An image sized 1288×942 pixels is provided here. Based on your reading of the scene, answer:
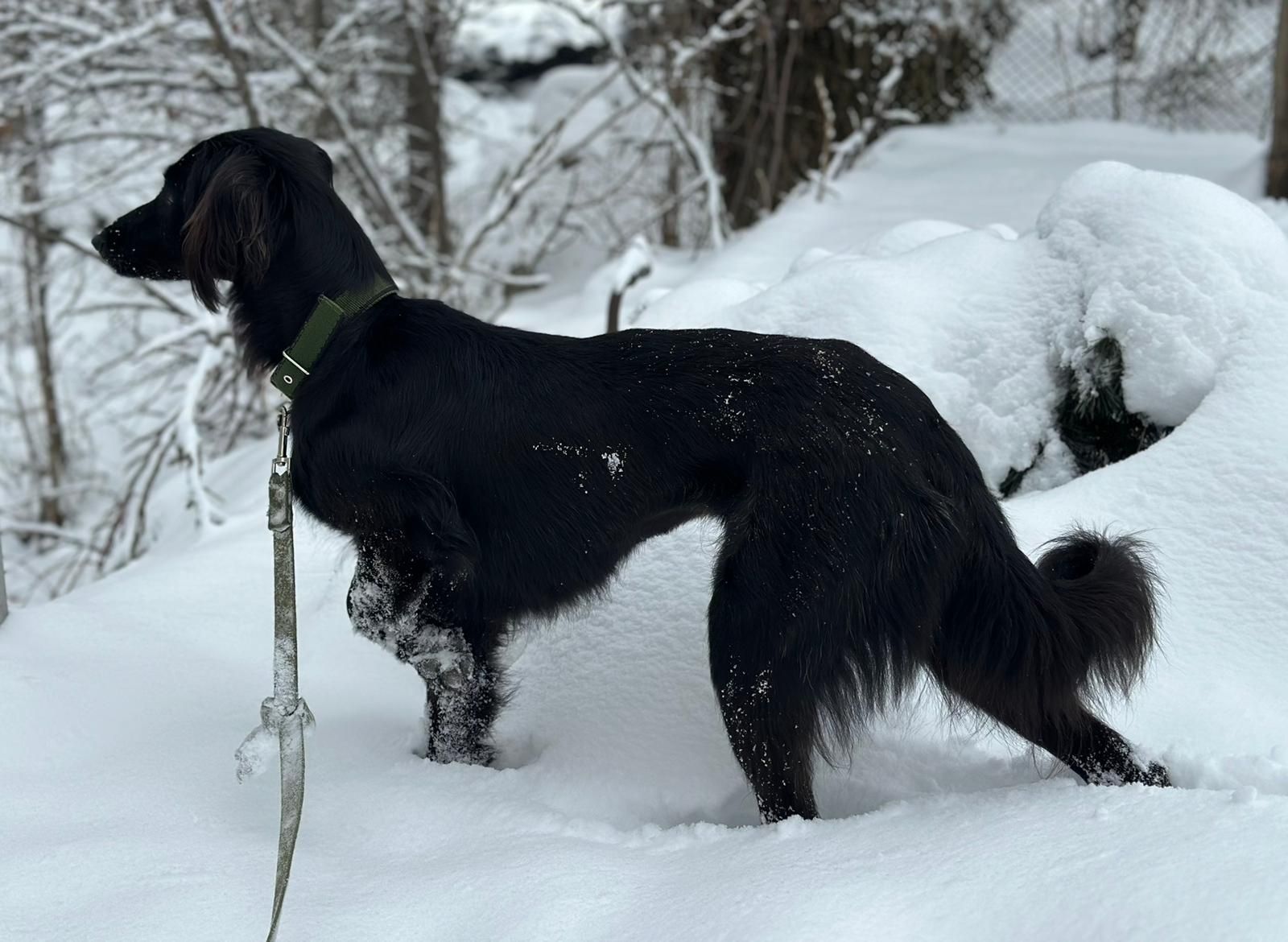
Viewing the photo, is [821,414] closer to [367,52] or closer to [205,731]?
[205,731]

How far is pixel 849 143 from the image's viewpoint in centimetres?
670

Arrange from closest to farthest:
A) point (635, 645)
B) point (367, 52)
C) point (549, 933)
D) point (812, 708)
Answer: point (549, 933) < point (812, 708) < point (635, 645) < point (367, 52)

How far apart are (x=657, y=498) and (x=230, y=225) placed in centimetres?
105

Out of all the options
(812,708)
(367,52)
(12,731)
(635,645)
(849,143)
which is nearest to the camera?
(812,708)

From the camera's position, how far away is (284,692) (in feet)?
6.75

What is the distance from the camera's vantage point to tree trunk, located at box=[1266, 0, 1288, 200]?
515 centimetres

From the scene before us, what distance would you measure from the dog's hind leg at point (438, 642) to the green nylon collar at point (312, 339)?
1.28 feet

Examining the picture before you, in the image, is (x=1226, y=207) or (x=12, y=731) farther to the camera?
(x=1226, y=207)

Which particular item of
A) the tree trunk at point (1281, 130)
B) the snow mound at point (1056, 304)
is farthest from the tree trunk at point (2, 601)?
the tree trunk at point (1281, 130)

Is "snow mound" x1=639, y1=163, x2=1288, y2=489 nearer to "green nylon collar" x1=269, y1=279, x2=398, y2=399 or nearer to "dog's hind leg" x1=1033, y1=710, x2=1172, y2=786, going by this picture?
"dog's hind leg" x1=1033, y1=710, x2=1172, y2=786

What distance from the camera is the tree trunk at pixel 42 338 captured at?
7496 millimetres

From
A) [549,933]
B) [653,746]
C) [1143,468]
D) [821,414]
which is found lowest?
[653,746]

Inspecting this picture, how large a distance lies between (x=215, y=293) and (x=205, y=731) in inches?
38.2

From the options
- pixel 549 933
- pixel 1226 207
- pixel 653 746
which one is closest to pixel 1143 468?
pixel 1226 207
